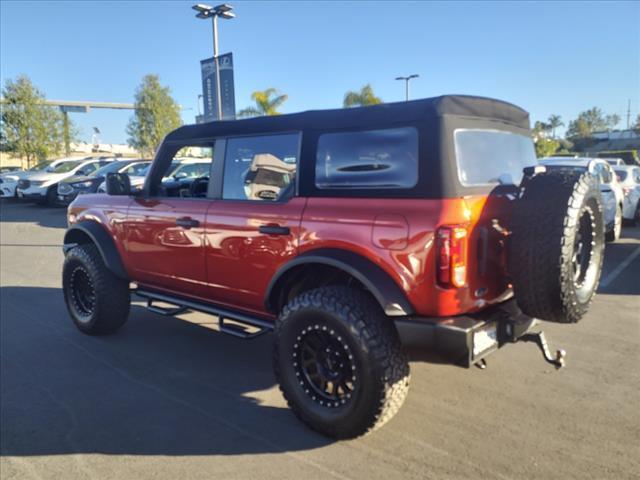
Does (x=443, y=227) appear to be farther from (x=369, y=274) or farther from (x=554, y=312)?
(x=554, y=312)

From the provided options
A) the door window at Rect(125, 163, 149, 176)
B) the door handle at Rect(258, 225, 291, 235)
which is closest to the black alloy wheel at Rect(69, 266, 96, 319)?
the door handle at Rect(258, 225, 291, 235)

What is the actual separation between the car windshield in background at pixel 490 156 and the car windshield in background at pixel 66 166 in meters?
18.5

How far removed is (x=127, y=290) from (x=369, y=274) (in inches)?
118

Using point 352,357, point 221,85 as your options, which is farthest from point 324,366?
point 221,85

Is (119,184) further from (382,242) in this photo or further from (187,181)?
(382,242)

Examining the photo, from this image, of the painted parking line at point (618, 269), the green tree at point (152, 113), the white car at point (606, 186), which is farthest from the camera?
the green tree at point (152, 113)

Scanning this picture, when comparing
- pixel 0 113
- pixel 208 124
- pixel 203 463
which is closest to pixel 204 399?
pixel 203 463

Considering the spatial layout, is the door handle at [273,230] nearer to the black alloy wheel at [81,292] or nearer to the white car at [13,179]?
the black alloy wheel at [81,292]

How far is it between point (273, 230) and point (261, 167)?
0.58m

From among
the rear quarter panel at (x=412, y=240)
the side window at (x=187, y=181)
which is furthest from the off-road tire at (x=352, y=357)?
the side window at (x=187, y=181)

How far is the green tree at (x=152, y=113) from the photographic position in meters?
35.0

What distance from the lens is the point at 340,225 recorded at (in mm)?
3000

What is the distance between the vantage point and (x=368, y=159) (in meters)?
3.06

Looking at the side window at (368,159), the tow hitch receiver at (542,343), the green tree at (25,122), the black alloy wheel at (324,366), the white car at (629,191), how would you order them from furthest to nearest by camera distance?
1. the green tree at (25,122)
2. the white car at (629,191)
3. the tow hitch receiver at (542,343)
4. the black alloy wheel at (324,366)
5. the side window at (368,159)
